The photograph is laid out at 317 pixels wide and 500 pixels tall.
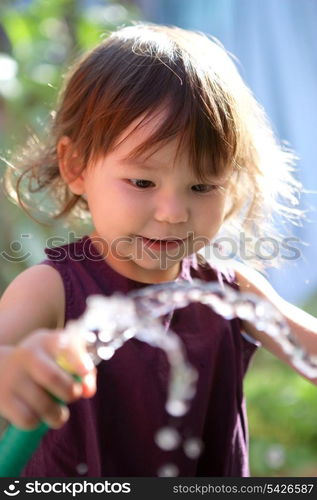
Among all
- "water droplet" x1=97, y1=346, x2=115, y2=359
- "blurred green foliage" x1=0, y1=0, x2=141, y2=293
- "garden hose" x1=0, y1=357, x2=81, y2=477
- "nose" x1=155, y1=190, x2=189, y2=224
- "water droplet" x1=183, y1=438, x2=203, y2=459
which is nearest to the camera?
"garden hose" x1=0, y1=357, x2=81, y2=477

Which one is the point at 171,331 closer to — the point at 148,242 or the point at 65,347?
the point at 148,242

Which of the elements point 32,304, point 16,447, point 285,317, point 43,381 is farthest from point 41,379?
point 285,317

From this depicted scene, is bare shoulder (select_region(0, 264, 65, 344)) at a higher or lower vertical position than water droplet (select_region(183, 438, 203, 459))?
higher

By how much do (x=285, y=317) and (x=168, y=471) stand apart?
0.32 metres

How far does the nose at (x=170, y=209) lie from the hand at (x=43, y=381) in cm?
43

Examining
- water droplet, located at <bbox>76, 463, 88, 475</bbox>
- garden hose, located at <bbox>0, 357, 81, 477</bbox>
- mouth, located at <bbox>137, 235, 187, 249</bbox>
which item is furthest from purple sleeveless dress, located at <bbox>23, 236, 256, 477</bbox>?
garden hose, located at <bbox>0, 357, 81, 477</bbox>

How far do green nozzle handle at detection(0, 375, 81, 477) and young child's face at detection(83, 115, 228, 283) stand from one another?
1.43 feet

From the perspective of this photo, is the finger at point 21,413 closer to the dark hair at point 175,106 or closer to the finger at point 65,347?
the finger at point 65,347

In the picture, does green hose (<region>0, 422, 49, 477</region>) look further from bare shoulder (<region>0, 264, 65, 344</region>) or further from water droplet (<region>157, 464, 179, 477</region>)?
water droplet (<region>157, 464, 179, 477</region>)

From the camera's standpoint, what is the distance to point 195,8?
331 centimetres

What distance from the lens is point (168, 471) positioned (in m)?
1.37

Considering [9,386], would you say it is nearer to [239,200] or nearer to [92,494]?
[92,494]

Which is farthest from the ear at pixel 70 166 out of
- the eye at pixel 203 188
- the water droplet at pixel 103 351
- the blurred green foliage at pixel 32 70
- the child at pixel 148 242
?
the blurred green foliage at pixel 32 70

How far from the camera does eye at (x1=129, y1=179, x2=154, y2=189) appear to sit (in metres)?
1.32
